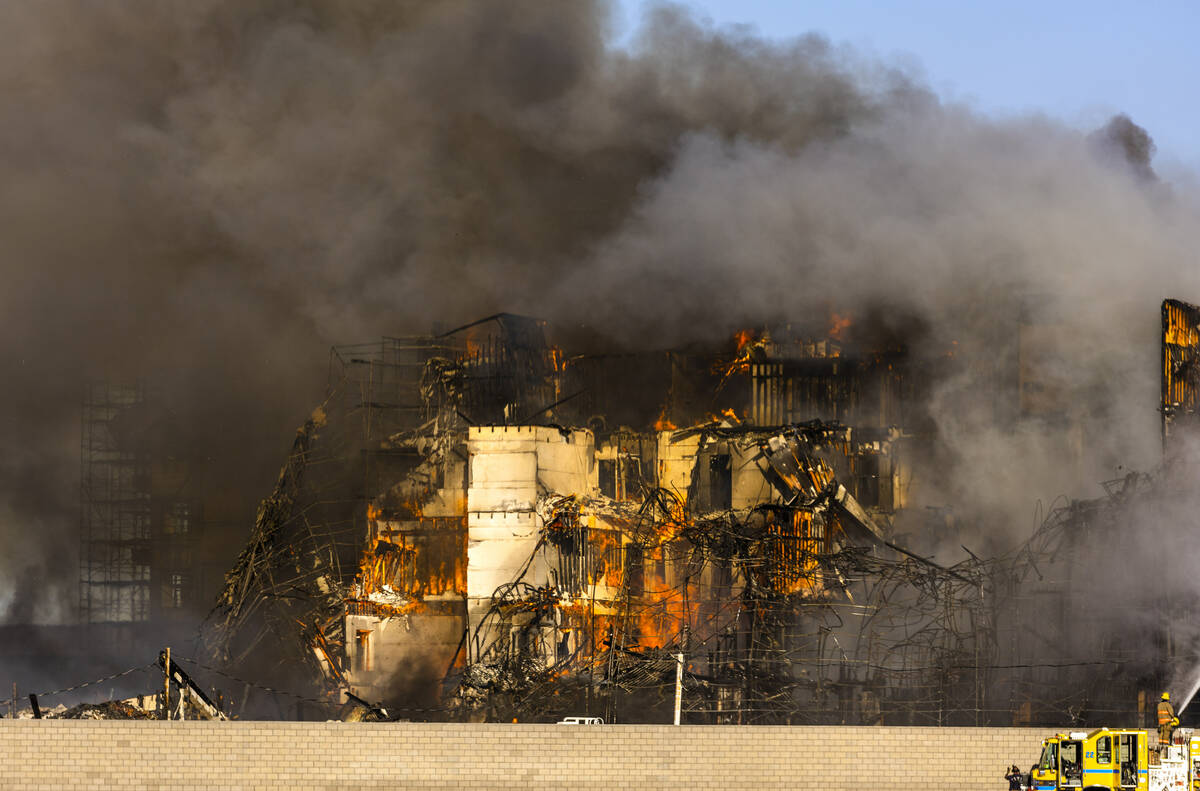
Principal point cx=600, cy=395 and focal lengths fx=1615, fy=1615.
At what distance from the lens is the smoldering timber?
85.1 ft

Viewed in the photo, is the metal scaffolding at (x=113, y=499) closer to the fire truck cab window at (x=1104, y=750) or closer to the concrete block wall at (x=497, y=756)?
the concrete block wall at (x=497, y=756)

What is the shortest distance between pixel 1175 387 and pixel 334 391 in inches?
677

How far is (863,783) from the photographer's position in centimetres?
2030

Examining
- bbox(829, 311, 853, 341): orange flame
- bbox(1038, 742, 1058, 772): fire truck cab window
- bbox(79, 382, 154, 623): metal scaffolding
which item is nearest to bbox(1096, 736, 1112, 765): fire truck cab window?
bbox(1038, 742, 1058, 772): fire truck cab window

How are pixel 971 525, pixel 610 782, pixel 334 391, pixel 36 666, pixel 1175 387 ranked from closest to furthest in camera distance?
pixel 610 782
pixel 1175 387
pixel 971 525
pixel 334 391
pixel 36 666

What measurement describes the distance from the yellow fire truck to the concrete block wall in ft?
6.76

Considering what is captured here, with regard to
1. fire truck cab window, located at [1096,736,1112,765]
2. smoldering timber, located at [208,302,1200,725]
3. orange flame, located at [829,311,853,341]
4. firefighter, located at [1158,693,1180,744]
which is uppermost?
orange flame, located at [829,311,853,341]

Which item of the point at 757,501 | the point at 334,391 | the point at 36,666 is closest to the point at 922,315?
the point at 757,501

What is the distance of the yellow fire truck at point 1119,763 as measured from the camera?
17.7m

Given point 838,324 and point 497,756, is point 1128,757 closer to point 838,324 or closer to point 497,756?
point 497,756

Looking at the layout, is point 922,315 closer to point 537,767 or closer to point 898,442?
point 898,442

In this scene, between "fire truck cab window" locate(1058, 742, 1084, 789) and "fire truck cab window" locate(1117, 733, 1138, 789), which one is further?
"fire truck cab window" locate(1058, 742, 1084, 789)

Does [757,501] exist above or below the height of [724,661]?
above

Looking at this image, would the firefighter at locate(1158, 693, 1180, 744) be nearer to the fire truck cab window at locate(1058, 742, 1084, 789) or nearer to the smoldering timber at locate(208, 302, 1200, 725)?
the fire truck cab window at locate(1058, 742, 1084, 789)
